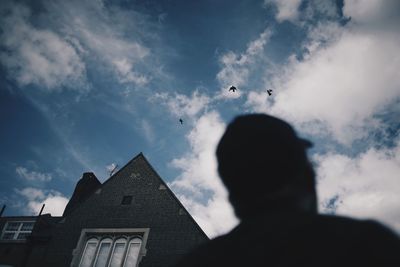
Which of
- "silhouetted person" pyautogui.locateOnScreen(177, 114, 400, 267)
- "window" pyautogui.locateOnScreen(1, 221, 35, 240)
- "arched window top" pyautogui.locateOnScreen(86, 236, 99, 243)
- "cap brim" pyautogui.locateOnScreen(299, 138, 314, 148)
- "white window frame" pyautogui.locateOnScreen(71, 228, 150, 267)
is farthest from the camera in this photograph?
"window" pyautogui.locateOnScreen(1, 221, 35, 240)

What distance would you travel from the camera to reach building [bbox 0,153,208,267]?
11.6 metres

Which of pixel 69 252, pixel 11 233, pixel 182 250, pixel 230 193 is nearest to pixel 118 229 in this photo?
pixel 69 252

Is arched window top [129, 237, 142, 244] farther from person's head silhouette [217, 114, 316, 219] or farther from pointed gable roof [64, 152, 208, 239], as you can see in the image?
person's head silhouette [217, 114, 316, 219]

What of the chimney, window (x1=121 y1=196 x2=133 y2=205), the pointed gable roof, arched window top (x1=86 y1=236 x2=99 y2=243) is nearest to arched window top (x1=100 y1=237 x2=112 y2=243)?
arched window top (x1=86 y1=236 x2=99 y2=243)

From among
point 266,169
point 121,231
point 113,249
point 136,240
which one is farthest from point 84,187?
point 266,169

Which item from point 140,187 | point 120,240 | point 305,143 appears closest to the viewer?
point 305,143

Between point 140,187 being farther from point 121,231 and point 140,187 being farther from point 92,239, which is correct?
point 92,239

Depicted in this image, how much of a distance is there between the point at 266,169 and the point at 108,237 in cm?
1311

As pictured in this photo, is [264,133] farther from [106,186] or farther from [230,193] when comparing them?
[106,186]

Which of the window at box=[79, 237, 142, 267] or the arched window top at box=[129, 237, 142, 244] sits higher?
the arched window top at box=[129, 237, 142, 244]

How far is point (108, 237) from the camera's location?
12.9 meters

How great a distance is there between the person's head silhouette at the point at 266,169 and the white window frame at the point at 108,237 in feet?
37.1

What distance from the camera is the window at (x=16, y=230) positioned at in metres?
16.4

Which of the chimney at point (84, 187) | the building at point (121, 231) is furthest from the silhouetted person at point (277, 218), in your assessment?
the chimney at point (84, 187)
